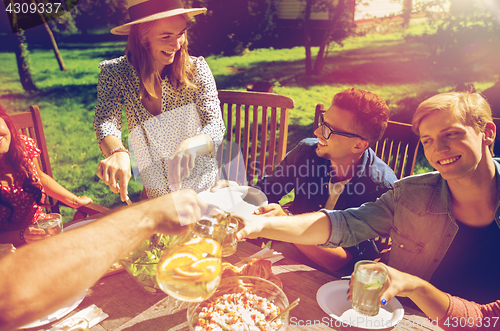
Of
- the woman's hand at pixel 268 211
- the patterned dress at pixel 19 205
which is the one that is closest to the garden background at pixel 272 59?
the patterned dress at pixel 19 205

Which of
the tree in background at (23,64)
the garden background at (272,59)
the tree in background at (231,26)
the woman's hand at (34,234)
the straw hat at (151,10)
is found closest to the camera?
the woman's hand at (34,234)

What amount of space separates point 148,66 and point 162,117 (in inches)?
13.4

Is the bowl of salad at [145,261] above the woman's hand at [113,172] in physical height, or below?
below

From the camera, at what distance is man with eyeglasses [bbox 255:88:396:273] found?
2051 mm

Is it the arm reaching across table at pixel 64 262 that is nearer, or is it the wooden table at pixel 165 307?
the arm reaching across table at pixel 64 262

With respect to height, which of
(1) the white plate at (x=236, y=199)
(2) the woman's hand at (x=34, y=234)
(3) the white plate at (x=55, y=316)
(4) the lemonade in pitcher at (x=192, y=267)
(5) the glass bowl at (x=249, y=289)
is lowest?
(3) the white plate at (x=55, y=316)

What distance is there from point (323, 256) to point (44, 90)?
25.6ft

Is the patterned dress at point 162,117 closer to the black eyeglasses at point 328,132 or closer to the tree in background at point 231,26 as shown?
the black eyeglasses at point 328,132

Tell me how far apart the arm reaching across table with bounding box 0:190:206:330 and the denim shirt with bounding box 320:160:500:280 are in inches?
39.1

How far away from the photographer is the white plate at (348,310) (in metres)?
1.26

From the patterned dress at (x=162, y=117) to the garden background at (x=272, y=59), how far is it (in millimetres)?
3114

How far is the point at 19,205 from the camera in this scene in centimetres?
216

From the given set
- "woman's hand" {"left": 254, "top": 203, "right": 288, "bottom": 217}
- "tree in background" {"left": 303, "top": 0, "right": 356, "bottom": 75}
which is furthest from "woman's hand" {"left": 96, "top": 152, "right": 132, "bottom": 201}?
"tree in background" {"left": 303, "top": 0, "right": 356, "bottom": 75}

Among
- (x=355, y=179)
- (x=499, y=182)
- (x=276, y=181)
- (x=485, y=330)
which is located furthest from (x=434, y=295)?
(x=276, y=181)
